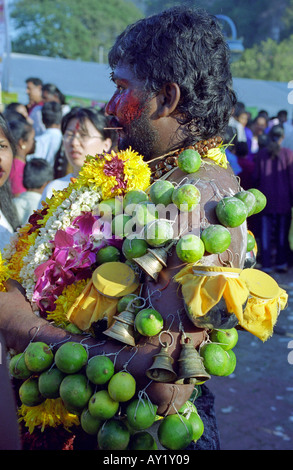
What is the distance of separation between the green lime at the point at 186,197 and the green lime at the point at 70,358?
66 cm

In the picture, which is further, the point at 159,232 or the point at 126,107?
the point at 126,107

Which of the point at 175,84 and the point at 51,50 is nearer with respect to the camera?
the point at 175,84

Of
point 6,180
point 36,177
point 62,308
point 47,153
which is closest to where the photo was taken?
point 62,308

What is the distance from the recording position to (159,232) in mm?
1816

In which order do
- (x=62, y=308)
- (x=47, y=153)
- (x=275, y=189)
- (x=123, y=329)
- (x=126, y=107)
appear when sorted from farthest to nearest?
(x=275, y=189) → (x=47, y=153) → (x=126, y=107) → (x=62, y=308) → (x=123, y=329)

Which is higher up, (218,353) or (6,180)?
(218,353)

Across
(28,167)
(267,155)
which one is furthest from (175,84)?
(267,155)

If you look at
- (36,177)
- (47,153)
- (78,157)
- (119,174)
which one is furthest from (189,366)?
(47,153)

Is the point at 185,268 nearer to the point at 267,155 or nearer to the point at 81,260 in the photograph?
the point at 81,260

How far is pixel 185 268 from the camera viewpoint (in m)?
1.79

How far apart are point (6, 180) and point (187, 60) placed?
7.31ft

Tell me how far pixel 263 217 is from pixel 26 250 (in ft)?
24.5

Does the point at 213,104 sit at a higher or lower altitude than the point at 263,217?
higher

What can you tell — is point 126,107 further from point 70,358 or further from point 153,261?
point 70,358
